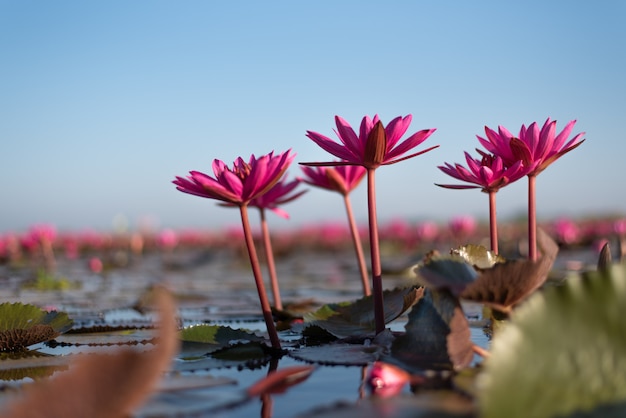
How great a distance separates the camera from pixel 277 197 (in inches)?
71.8

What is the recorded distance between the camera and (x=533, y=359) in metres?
0.68

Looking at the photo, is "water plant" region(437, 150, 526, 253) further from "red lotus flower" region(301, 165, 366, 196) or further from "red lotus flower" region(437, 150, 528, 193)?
"red lotus flower" region(301, 165, 366, 196)

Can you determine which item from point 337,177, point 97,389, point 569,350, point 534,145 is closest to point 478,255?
point 534,145

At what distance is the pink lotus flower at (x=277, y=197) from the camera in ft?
5.83

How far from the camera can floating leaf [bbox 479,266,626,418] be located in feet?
2.19

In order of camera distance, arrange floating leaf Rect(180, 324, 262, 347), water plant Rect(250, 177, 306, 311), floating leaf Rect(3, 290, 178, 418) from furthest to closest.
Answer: water plant Rect(250, 177, 306, 311) < floating leaf Rect(180, 324, 262, 347) < floating leaf Rect(3, 290, 178, 418)

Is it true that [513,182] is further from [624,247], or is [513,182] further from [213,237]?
[213,237]

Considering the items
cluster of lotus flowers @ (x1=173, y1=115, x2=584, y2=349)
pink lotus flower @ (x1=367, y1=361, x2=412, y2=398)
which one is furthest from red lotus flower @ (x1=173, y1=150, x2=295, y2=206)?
pink lotus flower @ (x1=367, y1=361, x2=412, y2=398)

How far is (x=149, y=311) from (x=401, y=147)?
208 centimetres

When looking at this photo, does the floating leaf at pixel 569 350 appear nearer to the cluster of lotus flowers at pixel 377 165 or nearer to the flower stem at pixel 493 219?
the cluster of lotus flowers at pixel 377 165

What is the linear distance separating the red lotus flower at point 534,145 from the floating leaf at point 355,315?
1.30 feet

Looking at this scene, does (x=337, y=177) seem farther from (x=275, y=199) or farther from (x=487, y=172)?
(x=487, y=172)

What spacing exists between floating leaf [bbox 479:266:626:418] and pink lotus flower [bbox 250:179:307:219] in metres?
1.12

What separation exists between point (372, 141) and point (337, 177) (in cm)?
71
